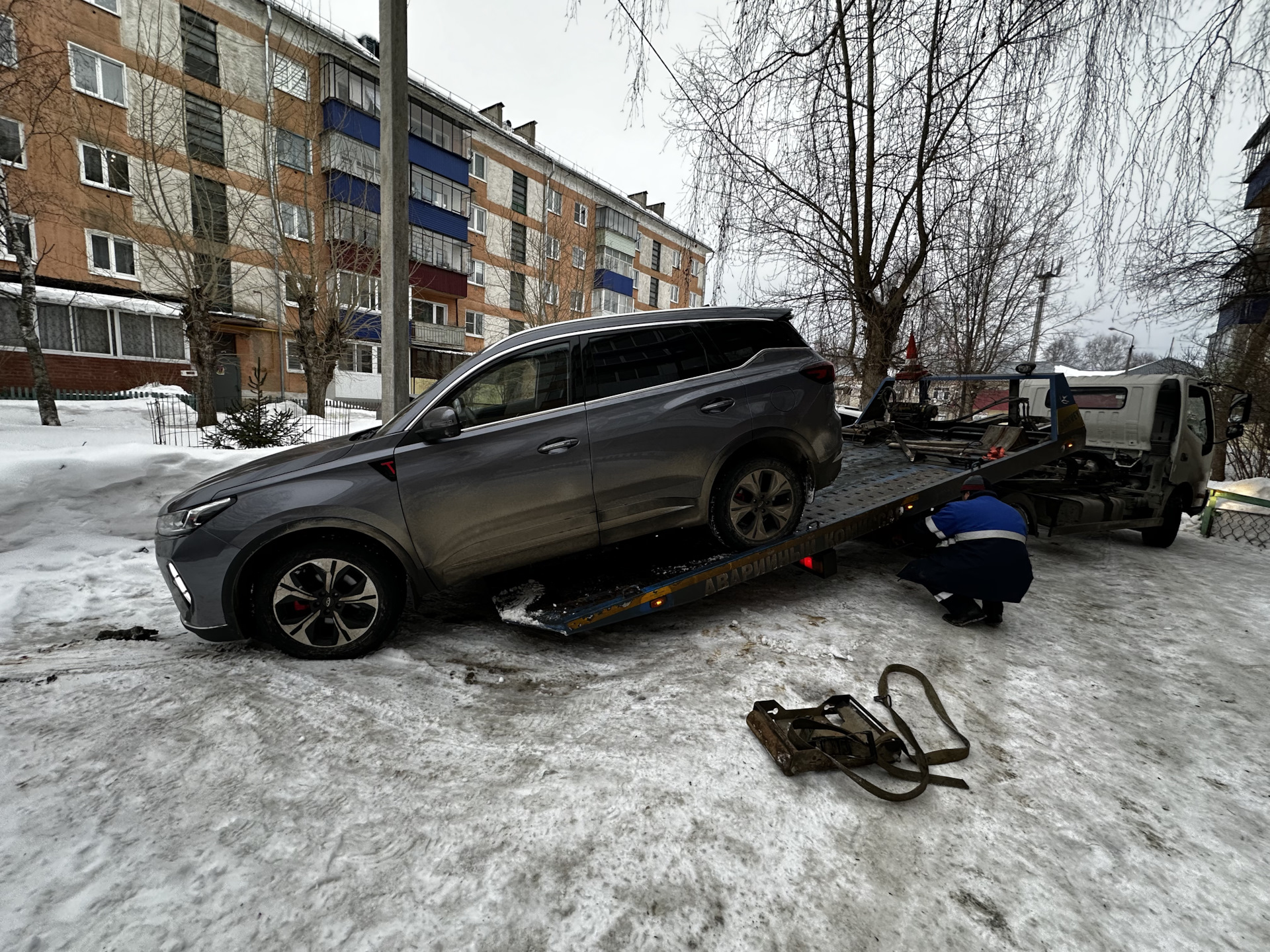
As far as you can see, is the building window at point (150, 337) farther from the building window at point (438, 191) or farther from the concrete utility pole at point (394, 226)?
the concrete utility pole at point (394, 226)

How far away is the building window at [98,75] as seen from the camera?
1706 cm

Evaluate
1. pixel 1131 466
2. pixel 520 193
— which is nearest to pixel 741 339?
pixel 1131 466

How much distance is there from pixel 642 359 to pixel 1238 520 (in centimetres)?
1000

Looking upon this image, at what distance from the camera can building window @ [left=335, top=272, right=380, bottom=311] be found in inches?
617

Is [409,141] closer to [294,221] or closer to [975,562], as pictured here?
[294,221]

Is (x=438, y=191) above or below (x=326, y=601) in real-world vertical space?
above

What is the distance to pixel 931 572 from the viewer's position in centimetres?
413

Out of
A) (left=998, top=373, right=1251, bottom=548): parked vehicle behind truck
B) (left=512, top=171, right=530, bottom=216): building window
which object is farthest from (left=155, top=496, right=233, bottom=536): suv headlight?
(left=512, top=171, right=530, bottom=216): building window

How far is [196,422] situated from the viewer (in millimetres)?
12531

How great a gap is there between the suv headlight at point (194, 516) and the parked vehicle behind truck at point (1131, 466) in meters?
7.25

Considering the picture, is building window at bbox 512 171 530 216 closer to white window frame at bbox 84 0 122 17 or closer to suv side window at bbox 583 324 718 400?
white window frame at bbox 84 0 122 17

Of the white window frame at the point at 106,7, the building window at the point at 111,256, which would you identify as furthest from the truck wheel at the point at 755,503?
the white window frame at the point at 106,7

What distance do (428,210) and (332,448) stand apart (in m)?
26.2

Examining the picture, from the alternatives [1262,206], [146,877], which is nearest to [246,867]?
[146,877]
